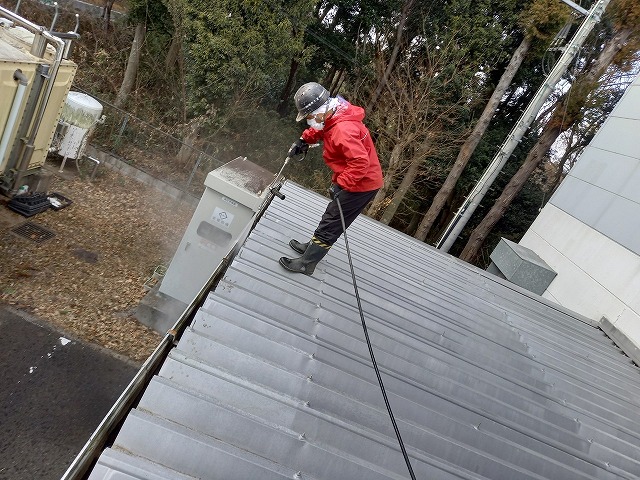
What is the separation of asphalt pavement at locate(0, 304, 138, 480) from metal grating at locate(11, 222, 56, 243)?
6.81 ft

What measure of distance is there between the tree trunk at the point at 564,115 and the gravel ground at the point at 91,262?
11.3 meters

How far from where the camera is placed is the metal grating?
26.1ft

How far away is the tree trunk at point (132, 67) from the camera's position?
1434 cm

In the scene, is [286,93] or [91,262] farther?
[286,93]

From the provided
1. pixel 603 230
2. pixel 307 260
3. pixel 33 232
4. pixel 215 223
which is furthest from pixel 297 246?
pixel 33 232

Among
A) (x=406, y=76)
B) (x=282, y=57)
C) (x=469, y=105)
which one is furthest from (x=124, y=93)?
(x=469, y=105)

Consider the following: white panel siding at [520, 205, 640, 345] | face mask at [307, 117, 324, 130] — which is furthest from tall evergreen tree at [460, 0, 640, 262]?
face mask at [307, 117, 324, 130]

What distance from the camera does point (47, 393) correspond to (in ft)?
17.7

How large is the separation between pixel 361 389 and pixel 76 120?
10.6 m

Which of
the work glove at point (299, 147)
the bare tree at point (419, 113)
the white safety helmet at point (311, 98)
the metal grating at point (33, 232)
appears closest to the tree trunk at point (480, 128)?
the bare tree at point (419, 113)

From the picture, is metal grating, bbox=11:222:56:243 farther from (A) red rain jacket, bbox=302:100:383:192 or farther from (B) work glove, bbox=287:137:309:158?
(A) red rain jacket, bbox=302:100:383:192

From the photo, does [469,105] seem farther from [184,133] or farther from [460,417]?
[460,417]

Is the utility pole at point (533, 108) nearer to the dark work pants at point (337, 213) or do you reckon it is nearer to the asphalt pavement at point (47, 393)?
the dark work pants at point (337, 213)

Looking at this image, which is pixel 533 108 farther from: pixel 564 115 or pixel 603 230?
pixel 564 115
